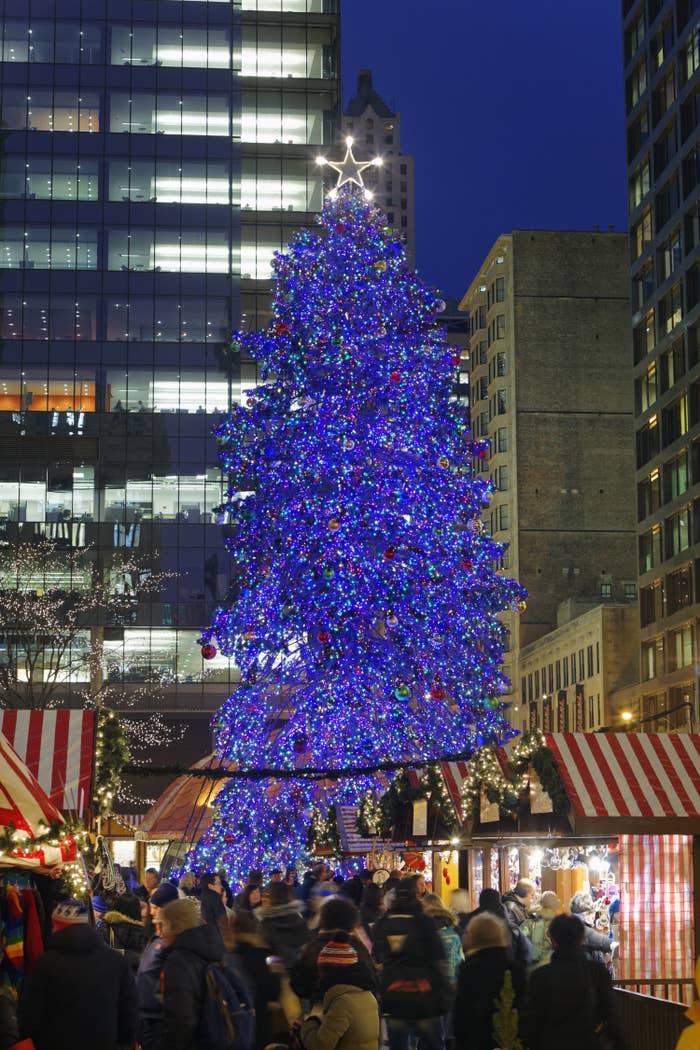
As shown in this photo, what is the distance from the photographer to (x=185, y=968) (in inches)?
353

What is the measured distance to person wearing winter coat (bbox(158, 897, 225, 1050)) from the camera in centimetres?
886

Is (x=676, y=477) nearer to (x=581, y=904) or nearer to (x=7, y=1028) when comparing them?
(x=581, y=904)

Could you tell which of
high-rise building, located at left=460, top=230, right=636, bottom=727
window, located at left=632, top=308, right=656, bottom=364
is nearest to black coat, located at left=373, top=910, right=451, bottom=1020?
window, located at left=632, top=308, right=656, bottom=364

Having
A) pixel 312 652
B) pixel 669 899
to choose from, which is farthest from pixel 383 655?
pixel 669 899

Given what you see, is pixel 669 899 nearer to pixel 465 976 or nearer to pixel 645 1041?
pixel 645 1041

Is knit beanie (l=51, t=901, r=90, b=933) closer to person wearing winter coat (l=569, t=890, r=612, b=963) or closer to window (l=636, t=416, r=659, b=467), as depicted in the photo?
person wearing winter coat (l=569, t=890, r=612, b=963)

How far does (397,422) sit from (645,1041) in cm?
1653

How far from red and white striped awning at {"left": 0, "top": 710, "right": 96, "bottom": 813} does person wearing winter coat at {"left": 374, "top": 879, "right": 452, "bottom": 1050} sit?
543 cm

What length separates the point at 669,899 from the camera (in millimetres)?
16672

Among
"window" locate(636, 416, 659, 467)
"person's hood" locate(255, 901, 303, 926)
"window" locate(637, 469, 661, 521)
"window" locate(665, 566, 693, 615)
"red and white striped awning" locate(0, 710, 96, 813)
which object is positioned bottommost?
"person's hood" locate(255, 901, 303, 926)

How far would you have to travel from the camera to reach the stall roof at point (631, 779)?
16.2 m

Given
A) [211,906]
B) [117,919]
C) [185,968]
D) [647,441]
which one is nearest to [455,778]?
[211,906]

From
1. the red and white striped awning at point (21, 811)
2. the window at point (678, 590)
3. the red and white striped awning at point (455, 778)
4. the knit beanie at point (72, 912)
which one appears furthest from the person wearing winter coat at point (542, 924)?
the window at point (678, 590)

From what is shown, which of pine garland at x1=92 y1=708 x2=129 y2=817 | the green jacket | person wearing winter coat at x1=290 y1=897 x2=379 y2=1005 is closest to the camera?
the green jacket
